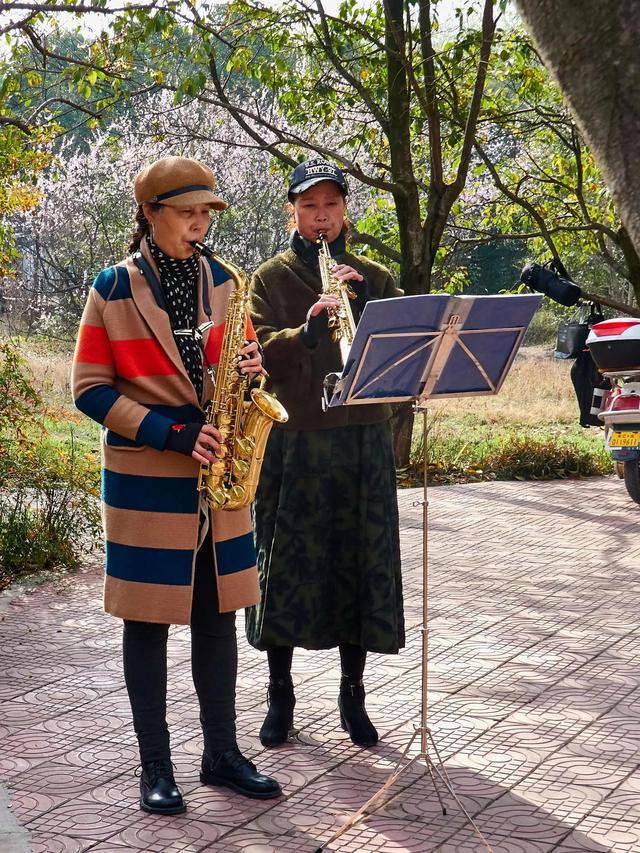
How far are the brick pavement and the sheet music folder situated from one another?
1.09 meters

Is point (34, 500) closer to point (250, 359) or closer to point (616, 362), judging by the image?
point (616, 362)

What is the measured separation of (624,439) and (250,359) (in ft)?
19.0

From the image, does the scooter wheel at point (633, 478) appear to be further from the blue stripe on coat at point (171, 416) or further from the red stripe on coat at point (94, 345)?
the red stripe on coat at point (94, 345)

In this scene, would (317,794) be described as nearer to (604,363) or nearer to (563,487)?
(604,363)

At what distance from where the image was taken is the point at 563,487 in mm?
11352

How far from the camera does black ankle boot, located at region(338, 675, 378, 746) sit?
4.81 meters

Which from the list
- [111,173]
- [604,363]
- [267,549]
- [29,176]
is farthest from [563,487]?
[111,173]

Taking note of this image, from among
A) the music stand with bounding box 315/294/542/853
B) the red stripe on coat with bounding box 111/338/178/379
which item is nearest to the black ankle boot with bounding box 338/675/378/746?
the music stand with bounding box 315/294/542/853

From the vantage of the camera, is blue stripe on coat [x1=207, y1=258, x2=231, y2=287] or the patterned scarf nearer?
the patterned scarf

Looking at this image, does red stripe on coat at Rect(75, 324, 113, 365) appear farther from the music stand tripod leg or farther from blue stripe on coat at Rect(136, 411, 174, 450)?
the music stand tripod leg

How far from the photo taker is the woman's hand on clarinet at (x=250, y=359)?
4176 millimetres

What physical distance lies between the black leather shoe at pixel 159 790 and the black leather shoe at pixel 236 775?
161 millimetres

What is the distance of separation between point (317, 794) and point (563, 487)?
7.38 m

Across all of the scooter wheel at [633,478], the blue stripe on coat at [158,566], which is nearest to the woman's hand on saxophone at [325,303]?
the blue stripe on coat at [158,566]
